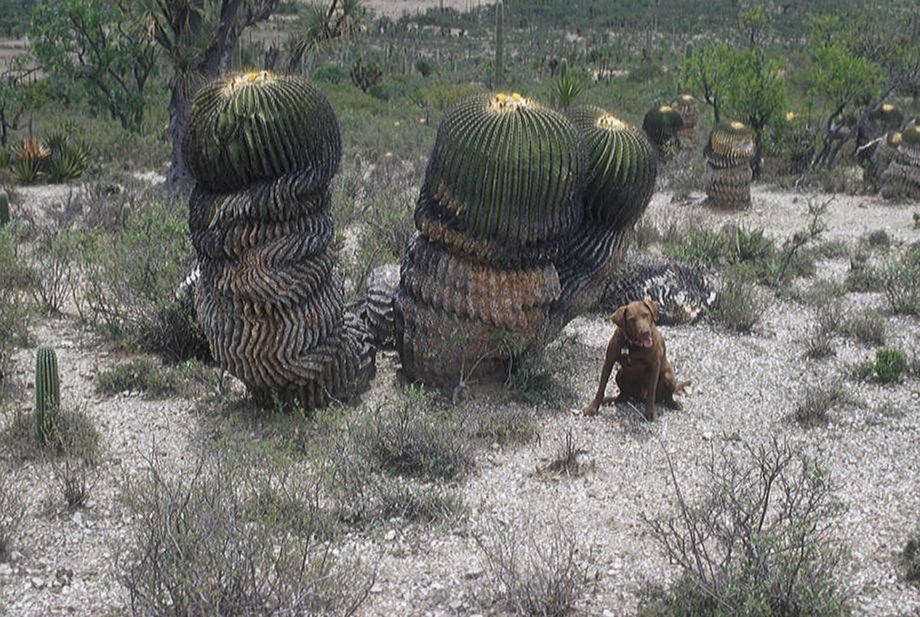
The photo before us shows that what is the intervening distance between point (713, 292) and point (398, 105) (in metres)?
20.7

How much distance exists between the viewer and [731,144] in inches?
560

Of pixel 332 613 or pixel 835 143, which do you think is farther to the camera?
pixel 835 143

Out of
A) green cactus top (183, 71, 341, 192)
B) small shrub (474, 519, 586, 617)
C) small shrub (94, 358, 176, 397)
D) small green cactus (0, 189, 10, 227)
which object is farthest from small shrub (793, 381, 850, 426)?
small green cactus (0, 189, 10, 227)

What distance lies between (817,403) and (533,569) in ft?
9.69

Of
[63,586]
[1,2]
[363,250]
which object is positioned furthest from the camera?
[1,2]

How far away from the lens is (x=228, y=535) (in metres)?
4.18

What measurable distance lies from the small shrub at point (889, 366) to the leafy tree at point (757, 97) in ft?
33.1

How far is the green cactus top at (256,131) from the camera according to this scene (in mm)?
5887

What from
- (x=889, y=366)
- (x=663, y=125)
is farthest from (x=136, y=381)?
(x=663, y=125)

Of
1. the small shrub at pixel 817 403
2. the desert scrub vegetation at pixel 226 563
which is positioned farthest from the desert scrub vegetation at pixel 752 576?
the small shrub at pixel 817 403

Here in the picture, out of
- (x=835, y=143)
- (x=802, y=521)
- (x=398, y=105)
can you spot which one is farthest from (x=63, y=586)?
(x=398, y=105)

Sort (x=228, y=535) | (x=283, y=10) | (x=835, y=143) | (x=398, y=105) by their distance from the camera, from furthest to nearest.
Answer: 1. (x=283, y=10)
2. (x=398, y=105)
3. (x=835, y=143)
4. (x=228, y=535)

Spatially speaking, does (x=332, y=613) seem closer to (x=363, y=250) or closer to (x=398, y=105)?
(x=363, y=250)

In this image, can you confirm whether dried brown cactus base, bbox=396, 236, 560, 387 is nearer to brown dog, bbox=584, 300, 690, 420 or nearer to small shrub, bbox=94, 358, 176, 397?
brown dog, bbox=584, 300, 690, 420
